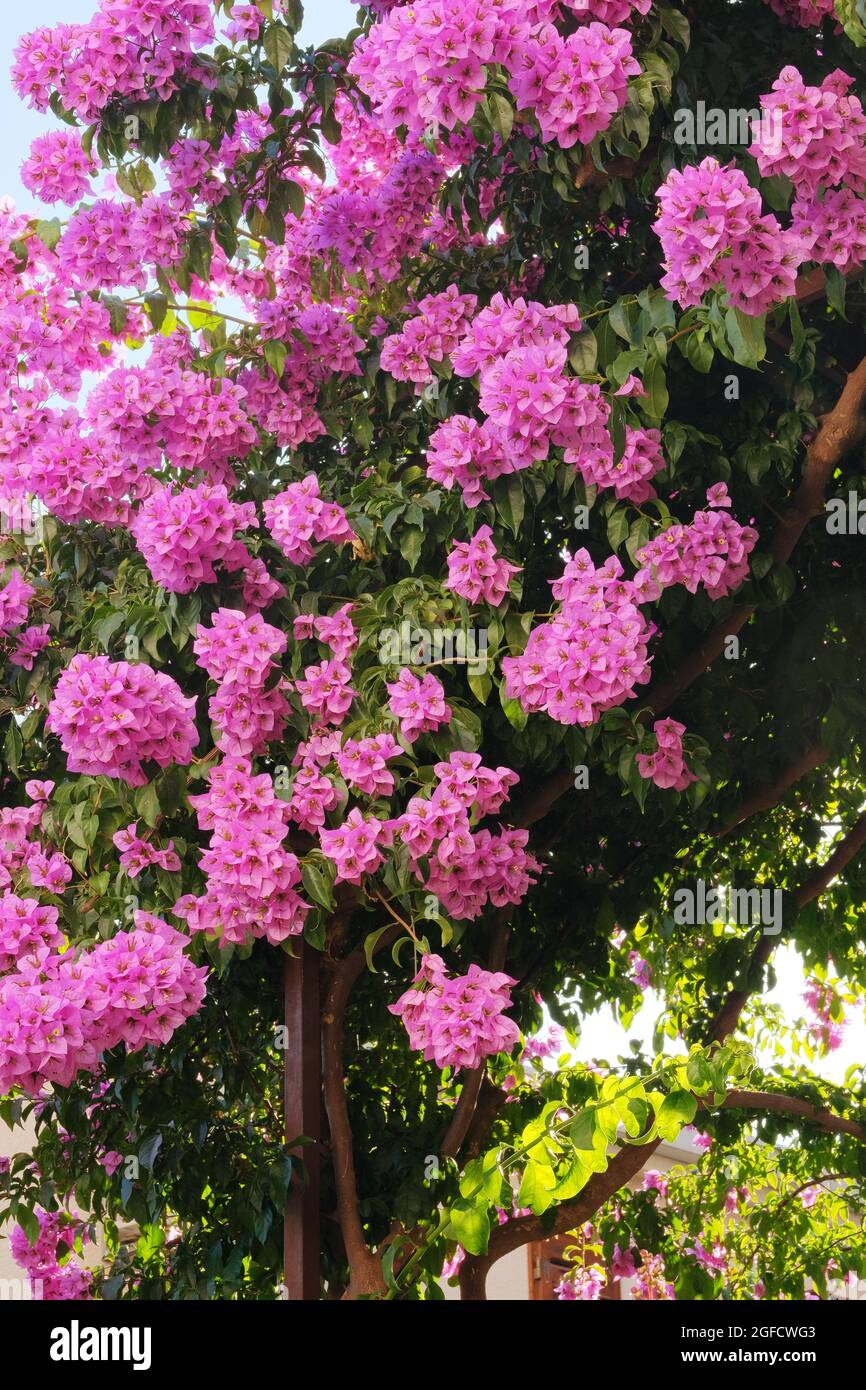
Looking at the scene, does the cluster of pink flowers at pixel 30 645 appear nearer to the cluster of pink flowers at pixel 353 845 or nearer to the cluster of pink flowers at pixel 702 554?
the cluster of pink flowers at pixel 353 845

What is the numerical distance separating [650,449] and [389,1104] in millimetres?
1819

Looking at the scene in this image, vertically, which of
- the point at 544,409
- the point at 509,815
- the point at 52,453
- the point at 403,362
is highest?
the point at 403,362

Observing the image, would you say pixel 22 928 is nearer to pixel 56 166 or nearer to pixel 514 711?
pixel 514 711

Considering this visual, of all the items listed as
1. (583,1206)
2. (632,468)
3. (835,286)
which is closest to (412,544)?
(632,468)

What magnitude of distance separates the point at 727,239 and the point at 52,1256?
131 inches

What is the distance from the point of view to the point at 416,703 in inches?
103

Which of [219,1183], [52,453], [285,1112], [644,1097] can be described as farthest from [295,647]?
[644,1097]

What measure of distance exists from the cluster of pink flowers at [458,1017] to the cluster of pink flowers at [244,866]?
26 cm

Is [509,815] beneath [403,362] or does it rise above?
beneath

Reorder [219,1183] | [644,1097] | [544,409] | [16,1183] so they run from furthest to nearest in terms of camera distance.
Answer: [16,1183] → [219,1183] → [544,409] → [644,1097]

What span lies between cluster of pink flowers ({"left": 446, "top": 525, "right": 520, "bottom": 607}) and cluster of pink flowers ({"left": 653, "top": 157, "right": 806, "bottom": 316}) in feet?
1.94

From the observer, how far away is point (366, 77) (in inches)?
109

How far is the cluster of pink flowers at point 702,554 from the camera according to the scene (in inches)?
105

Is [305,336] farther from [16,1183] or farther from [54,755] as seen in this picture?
[16,1183]
